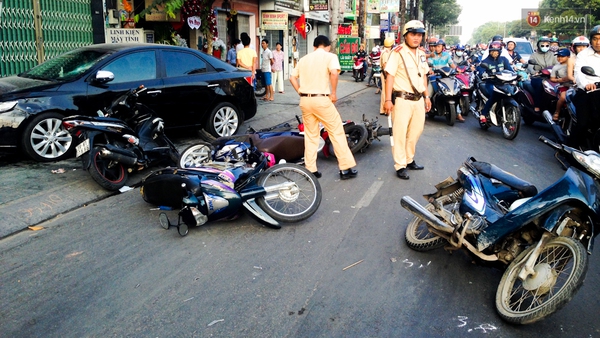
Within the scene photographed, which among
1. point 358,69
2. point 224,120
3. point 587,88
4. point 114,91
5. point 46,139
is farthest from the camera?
point 358,69

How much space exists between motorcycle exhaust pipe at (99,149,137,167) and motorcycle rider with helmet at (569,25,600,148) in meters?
6.10

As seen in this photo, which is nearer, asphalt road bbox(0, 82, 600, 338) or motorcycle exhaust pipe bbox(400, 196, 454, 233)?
asphalt road bbox(0, 82, 600, 338)

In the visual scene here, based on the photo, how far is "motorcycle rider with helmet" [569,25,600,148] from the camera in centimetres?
716

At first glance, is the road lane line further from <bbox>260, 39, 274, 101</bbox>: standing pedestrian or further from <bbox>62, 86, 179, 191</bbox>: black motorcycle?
<bbox>260, 39, 274, 101</bbox>: standing pedestrian

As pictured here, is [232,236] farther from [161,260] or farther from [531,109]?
[531,109]

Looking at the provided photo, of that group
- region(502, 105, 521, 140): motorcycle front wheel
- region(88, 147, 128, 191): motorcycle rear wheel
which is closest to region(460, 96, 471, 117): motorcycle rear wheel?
region(502, 105, 521, 140): motorcycle front wheel

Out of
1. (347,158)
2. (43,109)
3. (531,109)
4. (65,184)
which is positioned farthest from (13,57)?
(531,109)

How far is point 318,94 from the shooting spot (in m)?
6.22

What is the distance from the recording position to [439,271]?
13.3 ft

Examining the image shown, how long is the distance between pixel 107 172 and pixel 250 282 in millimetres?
3060

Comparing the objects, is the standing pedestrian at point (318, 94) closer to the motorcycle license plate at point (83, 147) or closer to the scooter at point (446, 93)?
the motorcycle license plate at point (83, 147)

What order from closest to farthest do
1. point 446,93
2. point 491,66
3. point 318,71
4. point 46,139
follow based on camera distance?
point 318,71
point 46,139
point 491,66
point 446,93

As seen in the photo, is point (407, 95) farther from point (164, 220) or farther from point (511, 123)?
point (511, 123)

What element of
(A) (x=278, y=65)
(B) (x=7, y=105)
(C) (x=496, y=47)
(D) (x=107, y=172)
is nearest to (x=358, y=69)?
(A) (x=278, y=65)
